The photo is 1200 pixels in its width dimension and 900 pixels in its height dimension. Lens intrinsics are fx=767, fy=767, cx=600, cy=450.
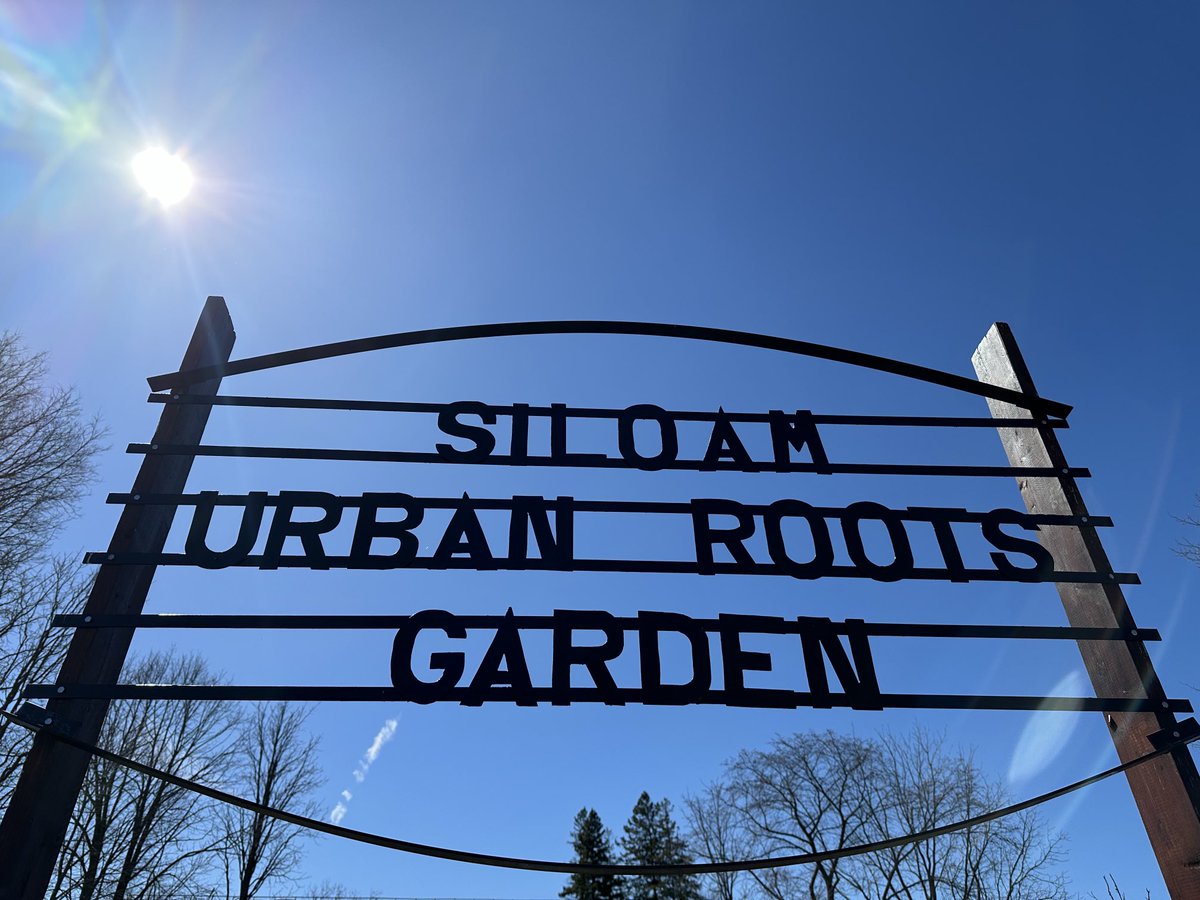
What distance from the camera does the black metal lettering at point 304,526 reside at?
3152 millimetres

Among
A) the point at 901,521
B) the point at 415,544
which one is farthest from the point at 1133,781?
the point at 415,544

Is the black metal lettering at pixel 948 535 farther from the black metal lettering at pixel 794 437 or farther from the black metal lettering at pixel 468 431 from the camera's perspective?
the black metal lettering at pixel 468 431

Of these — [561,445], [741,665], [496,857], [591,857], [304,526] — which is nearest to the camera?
[496,857]

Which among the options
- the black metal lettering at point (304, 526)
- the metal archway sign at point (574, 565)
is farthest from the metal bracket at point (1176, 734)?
the black metal lettering at point (304, 526)

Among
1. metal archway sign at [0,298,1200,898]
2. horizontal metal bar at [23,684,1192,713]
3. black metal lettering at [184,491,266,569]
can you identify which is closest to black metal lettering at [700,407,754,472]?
metal archway sign at [0,298,1200,898]

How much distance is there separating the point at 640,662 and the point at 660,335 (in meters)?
1.93

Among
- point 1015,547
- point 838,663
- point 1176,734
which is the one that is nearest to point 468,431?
point 838,663

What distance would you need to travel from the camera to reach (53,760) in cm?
270

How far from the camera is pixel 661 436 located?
12.4ft

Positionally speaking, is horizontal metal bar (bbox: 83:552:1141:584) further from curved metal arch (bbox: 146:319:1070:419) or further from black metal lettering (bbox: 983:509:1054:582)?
curved metal arch (bbox: 146:319:1070:419)

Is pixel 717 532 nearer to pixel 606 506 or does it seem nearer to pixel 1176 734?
pixel 606 506

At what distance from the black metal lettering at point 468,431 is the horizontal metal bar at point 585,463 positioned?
35 mm

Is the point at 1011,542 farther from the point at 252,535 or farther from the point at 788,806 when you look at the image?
the point at 788,806

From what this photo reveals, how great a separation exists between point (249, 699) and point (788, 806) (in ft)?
101
